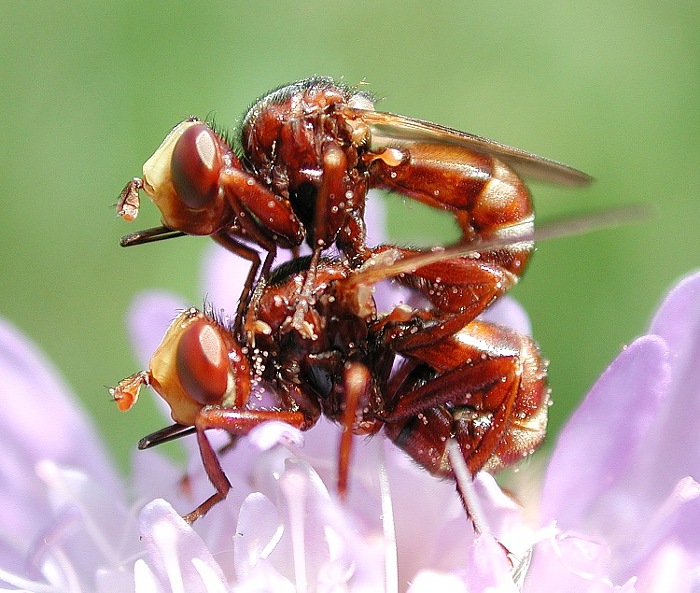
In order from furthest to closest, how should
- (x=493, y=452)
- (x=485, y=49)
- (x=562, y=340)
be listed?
(x=485, y=49) < (x=562, y=340) < (x=493, y=452)

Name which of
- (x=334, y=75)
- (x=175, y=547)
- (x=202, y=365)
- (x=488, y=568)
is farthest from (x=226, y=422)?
(x=334, y=75)

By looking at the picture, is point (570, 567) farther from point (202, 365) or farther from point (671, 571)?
point (202, 365)

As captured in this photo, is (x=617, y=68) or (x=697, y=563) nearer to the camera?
(x=697, y=563)

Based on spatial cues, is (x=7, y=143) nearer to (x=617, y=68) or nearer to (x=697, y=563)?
(x=617, y=68)

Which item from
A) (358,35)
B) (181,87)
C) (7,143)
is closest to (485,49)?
(358,35)

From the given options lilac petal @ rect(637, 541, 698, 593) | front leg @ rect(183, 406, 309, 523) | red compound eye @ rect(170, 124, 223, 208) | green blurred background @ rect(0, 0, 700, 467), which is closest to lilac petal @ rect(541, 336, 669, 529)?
lilac petal @ rect(637, 541, 698, 593)

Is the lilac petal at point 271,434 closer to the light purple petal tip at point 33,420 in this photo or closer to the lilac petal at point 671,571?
the lilac petal at point 671,571

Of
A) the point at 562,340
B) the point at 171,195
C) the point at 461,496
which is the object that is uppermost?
the point at 171,195
